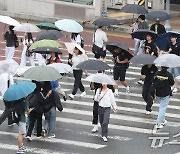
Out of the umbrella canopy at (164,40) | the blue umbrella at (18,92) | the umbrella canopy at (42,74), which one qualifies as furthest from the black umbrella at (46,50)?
the blue umbrella at (18,92)

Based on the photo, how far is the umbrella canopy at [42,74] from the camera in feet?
50.0

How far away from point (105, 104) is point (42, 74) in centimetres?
163

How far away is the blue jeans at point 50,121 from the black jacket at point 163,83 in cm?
268

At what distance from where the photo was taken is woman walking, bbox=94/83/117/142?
15.5 metres

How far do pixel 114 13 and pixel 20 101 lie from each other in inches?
811

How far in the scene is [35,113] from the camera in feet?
50.6

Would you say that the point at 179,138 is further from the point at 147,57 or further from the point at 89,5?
the point at 89,5

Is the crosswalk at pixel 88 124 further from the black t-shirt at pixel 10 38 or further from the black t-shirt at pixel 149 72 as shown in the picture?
the black t-shirt at pixel 10 38

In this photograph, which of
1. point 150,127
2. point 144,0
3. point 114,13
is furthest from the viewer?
point 114,13

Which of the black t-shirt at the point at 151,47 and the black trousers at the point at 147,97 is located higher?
the black t-shirt at the point at 151,47

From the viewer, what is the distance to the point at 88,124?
17000 mm

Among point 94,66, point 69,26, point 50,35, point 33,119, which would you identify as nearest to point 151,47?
point 69,26

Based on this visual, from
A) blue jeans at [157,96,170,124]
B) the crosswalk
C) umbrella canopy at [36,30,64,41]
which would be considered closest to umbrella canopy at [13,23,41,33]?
umbrella canopy at [36,30,64,41]

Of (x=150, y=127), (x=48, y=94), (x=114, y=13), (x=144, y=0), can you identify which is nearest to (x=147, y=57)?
(x=150, y=127)
